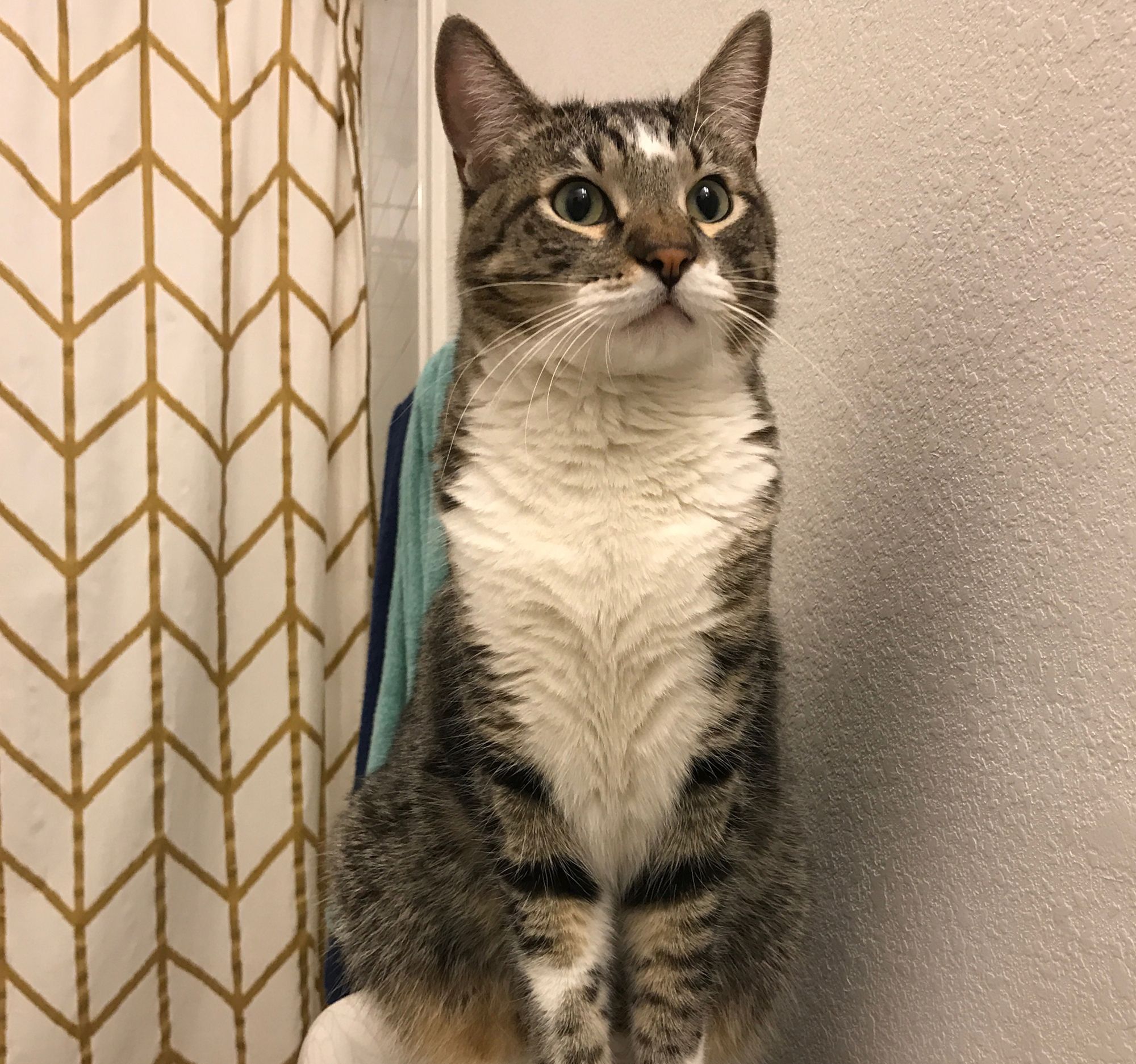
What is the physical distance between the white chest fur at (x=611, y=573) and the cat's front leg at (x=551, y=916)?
0.02 meters

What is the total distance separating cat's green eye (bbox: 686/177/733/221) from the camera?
610 mm

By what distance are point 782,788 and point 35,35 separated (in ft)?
4.14

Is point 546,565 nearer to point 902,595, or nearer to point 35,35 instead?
point 902,595

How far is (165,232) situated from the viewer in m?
1.06

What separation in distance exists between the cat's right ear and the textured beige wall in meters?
0.27

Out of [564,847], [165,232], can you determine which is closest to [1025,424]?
[564,847]

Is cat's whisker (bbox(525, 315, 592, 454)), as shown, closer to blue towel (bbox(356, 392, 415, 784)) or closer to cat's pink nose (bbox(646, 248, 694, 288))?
cat's pink nose (bbox(646, 248, 694, 288))

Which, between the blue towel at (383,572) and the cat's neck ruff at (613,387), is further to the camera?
the blue towel at (383,572)

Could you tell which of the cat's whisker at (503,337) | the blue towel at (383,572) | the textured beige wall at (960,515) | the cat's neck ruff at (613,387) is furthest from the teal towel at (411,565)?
the textured beige wall at (960,515)

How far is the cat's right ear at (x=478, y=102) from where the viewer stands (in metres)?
0.62

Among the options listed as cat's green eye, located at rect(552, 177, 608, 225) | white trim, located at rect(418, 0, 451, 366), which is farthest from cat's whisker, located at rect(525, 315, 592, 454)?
white trim, located at rect(418, 0, 451, 366)

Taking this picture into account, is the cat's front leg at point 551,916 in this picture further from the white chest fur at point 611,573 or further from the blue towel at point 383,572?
the blue towel at point 383,572

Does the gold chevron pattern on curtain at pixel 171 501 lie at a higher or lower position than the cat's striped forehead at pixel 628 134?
lower

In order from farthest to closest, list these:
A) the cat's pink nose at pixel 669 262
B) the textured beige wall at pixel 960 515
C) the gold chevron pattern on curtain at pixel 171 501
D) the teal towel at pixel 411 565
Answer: the gold chevron pattern on curtain at pixel 171 501, the teal towel at pixel 411 565, the cat's pink nose at pixel 669 262, the textured beige wall at pixel 960 515
